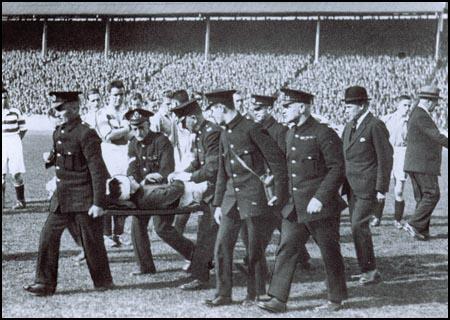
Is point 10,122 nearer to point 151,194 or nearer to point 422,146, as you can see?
point 151,194

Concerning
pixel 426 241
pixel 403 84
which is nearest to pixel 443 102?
pixel 403 84

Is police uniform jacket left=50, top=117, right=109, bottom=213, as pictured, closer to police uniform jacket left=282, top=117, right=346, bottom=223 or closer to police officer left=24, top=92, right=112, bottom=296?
police officer left=24, top=92, right=112, bottom=296

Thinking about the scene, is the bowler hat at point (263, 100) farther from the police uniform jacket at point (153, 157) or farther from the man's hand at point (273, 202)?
the man's hand at point (273, 202)

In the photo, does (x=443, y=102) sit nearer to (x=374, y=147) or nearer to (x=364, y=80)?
(x=364, y=80)

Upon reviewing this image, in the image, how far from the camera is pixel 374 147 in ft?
24.6

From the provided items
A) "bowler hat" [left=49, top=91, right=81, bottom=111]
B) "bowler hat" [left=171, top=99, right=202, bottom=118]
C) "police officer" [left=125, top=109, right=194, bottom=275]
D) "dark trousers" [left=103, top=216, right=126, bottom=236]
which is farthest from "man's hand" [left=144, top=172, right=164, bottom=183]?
"dark trousers" [left=103, top=216, right=126, bottom=236]

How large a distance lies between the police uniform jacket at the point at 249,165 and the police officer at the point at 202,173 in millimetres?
606

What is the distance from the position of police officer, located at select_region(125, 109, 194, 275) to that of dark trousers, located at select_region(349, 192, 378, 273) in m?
1.65

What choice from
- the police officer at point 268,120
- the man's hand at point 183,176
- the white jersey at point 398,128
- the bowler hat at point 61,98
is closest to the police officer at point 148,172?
the man's hand at point 183,176

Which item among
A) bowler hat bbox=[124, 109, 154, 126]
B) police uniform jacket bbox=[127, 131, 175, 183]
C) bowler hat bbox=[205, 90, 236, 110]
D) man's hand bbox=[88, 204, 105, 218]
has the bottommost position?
man's hand bbox=[88, 204, 105, 218]

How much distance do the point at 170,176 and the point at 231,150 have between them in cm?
128

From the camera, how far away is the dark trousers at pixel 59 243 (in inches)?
260

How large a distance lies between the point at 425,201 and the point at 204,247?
3.87m

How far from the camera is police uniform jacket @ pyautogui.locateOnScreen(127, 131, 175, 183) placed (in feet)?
25.2
